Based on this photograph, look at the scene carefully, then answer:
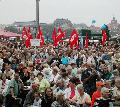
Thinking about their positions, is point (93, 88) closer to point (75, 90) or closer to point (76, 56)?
point (75, 90)

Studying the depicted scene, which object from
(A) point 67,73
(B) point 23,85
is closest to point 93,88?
(A) point 67,73

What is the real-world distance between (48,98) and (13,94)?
2459mm

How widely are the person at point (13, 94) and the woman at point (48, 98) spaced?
209cm

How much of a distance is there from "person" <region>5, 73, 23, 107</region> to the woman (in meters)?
2.09

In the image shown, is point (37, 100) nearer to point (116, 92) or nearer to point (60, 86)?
point (60, 86)

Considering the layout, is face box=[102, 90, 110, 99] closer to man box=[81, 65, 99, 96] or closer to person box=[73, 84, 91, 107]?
person box=[73, 84, 91, 107]

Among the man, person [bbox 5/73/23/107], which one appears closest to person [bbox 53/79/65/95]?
person [bbox 5/73/23/107]

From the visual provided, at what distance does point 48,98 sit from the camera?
44.8ft

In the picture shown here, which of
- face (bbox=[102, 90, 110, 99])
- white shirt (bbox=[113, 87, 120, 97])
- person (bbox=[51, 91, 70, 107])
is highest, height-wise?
face (bbox=[102, 90, 110, 99])

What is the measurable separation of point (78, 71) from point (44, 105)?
16.1ft

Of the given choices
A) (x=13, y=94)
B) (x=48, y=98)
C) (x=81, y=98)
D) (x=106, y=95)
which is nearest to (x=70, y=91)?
(x=81, y=98)

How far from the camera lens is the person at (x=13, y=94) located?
15766 mm

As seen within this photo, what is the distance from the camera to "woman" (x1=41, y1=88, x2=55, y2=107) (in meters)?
13.6

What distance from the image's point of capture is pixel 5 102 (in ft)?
52.1
